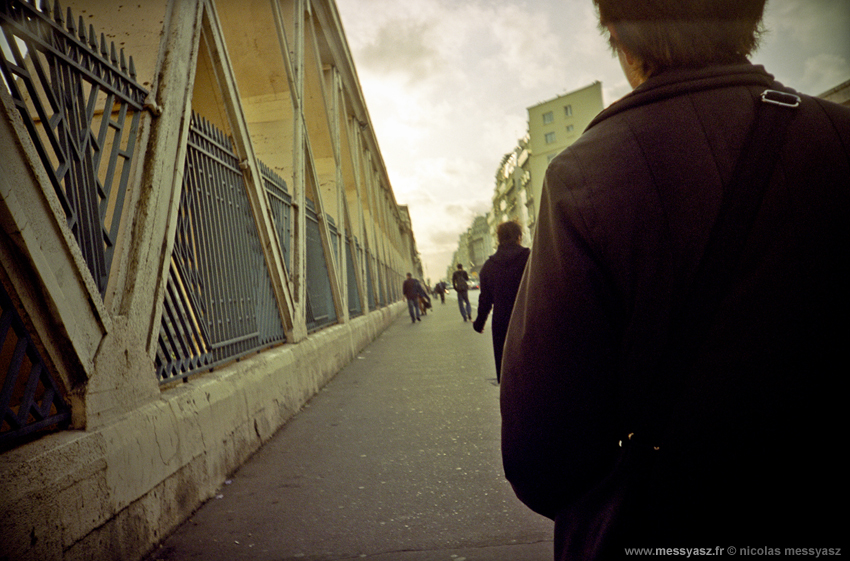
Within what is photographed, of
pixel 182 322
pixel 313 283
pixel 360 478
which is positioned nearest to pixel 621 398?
pixel 360 478

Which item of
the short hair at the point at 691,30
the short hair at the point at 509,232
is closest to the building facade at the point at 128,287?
the short hair at the point at 691,30

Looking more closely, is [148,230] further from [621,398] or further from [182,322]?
[621,398]

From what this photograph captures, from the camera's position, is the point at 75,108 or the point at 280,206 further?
the point at 280,206

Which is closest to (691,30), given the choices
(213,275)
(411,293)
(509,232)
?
(509,232)

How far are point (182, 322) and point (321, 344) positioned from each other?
11.8ft

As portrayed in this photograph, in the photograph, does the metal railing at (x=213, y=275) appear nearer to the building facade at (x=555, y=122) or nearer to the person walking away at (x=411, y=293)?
the person walking away at (x=411, y=293)

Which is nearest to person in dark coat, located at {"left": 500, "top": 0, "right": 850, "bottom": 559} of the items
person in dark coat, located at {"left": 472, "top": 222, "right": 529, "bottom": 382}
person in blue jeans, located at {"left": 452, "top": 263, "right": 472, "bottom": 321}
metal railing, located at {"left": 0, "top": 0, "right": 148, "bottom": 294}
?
metal railing, located at {"left": 0, "top": 0, "right": 148, "bottom": 294}

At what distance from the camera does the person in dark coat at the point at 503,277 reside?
4.47m

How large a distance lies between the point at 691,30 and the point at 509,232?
3.70 meters

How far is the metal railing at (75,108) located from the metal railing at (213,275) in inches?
28.6

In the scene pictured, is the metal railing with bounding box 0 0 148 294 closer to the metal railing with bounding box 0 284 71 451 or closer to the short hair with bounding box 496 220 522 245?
the metal railing with bounding box 0 284 71 451

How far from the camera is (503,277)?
4.59 m

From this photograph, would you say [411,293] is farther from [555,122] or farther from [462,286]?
[555,122]

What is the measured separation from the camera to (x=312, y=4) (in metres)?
12.0
